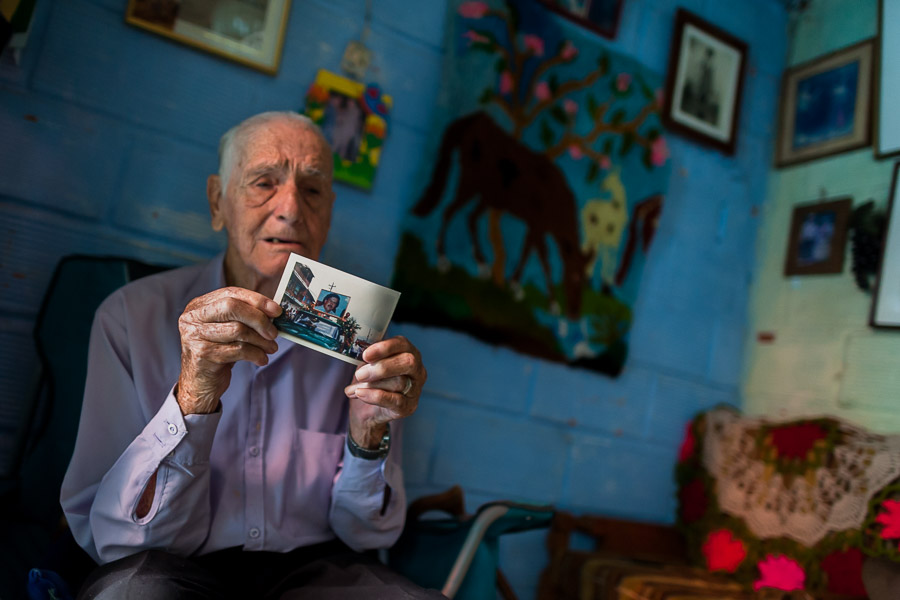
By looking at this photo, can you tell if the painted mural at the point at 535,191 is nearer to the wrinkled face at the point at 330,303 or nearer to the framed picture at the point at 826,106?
the framed picture at the point at 826,106

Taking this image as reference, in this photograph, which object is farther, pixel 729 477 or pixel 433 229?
pixel 729 477

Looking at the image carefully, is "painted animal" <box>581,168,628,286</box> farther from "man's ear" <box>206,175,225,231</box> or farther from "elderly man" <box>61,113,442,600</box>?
"man's ear" <box>206,175,225,231</box>

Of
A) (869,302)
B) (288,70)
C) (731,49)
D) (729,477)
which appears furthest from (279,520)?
(731,49)

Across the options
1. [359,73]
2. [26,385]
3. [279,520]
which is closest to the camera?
[279,520]

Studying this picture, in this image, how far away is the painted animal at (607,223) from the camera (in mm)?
2150

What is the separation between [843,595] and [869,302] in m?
0.93

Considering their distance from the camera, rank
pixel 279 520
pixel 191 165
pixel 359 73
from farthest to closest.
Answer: pixel 359 73, pixel 191 165, pixel 279 520

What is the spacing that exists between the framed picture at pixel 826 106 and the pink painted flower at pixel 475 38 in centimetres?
132

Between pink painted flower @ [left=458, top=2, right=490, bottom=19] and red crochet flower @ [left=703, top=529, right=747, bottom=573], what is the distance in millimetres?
1813

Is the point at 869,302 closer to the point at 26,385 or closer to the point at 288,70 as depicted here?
the point at 288,70

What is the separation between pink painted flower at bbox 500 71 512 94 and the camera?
1.99m

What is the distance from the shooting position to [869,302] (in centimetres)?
208

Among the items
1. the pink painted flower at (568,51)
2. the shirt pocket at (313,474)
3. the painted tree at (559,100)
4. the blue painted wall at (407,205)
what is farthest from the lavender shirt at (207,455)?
the pink painted flower at (568,51)

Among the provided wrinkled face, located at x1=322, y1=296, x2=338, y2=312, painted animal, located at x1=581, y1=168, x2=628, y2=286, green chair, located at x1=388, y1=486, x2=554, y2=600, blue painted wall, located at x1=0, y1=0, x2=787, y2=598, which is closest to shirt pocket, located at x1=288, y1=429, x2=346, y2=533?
green chair, located at x1=388, y1=486, x2=554, y2=600
